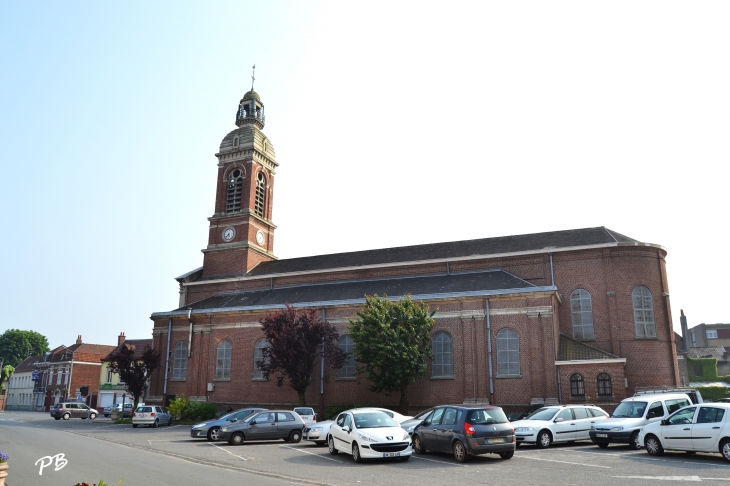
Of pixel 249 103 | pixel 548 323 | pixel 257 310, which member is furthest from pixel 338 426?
pixel 249 103

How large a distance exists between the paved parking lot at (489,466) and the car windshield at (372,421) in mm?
971

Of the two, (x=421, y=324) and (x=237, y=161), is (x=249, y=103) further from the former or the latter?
(x=421, y=324)

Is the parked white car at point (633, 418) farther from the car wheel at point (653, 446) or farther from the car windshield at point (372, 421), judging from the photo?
the car windshield at point (372, 421)

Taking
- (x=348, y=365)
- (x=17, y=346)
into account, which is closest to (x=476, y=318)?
(x=348, y=365)

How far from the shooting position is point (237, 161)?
4684cm

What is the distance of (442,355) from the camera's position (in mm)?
30891

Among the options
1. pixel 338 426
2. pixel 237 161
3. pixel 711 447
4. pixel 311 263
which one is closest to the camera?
pixel 711 447

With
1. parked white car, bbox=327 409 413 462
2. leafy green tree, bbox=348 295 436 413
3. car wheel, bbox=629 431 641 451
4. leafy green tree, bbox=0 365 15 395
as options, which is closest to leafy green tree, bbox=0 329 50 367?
leafy green tree, bbox=0 365 15 395

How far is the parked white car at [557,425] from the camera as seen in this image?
1827 centimetres

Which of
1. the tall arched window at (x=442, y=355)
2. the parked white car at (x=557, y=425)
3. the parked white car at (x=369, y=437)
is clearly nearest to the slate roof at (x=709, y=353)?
the tall arched window at (x=442, y=355)

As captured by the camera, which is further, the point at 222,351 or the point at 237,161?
the point at 237,161

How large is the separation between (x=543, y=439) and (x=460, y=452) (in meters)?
5.00

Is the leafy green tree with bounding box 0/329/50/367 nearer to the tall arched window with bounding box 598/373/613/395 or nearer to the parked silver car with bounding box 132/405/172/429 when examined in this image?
the parked silver car with bounding box 132/405/172/429

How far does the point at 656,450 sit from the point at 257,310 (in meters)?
25.6
